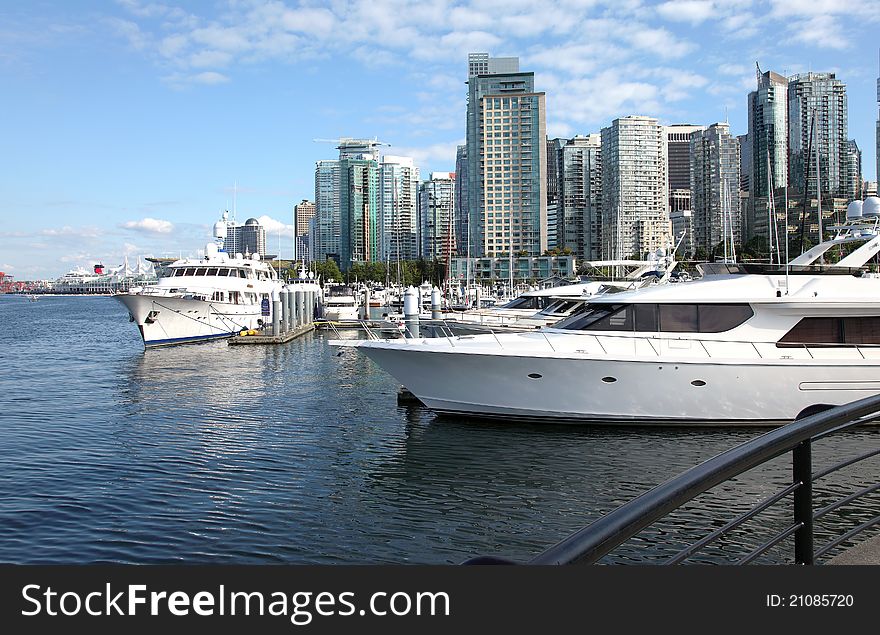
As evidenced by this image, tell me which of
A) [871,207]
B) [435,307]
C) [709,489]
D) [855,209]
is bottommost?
[709,489]

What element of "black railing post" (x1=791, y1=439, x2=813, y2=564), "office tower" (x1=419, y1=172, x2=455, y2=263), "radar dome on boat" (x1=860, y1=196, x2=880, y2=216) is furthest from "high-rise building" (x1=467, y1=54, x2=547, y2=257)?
"black railing post" (x1=791, y1=439, x2=813, y2=564)

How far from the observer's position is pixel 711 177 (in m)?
147

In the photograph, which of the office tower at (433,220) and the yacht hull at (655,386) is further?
the office tower at (433,220)

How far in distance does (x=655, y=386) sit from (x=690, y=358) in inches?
35.9

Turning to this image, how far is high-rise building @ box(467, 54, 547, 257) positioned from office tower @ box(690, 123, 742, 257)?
30.7m

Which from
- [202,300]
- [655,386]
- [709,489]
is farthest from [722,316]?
[202,300]

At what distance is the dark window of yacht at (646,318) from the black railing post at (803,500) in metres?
13.6

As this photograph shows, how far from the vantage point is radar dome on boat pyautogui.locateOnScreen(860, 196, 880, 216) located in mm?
21422

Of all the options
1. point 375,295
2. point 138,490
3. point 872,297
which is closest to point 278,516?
point 138,490

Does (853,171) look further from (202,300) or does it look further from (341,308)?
(202,300)

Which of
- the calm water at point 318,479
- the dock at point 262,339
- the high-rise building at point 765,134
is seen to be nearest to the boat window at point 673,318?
the calm water at point 318,479

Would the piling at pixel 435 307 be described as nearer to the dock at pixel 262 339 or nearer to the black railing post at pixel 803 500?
the dock at pixel 262 339

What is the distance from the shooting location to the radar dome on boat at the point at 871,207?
21.4m

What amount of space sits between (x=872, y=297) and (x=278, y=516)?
A: 510 inches
